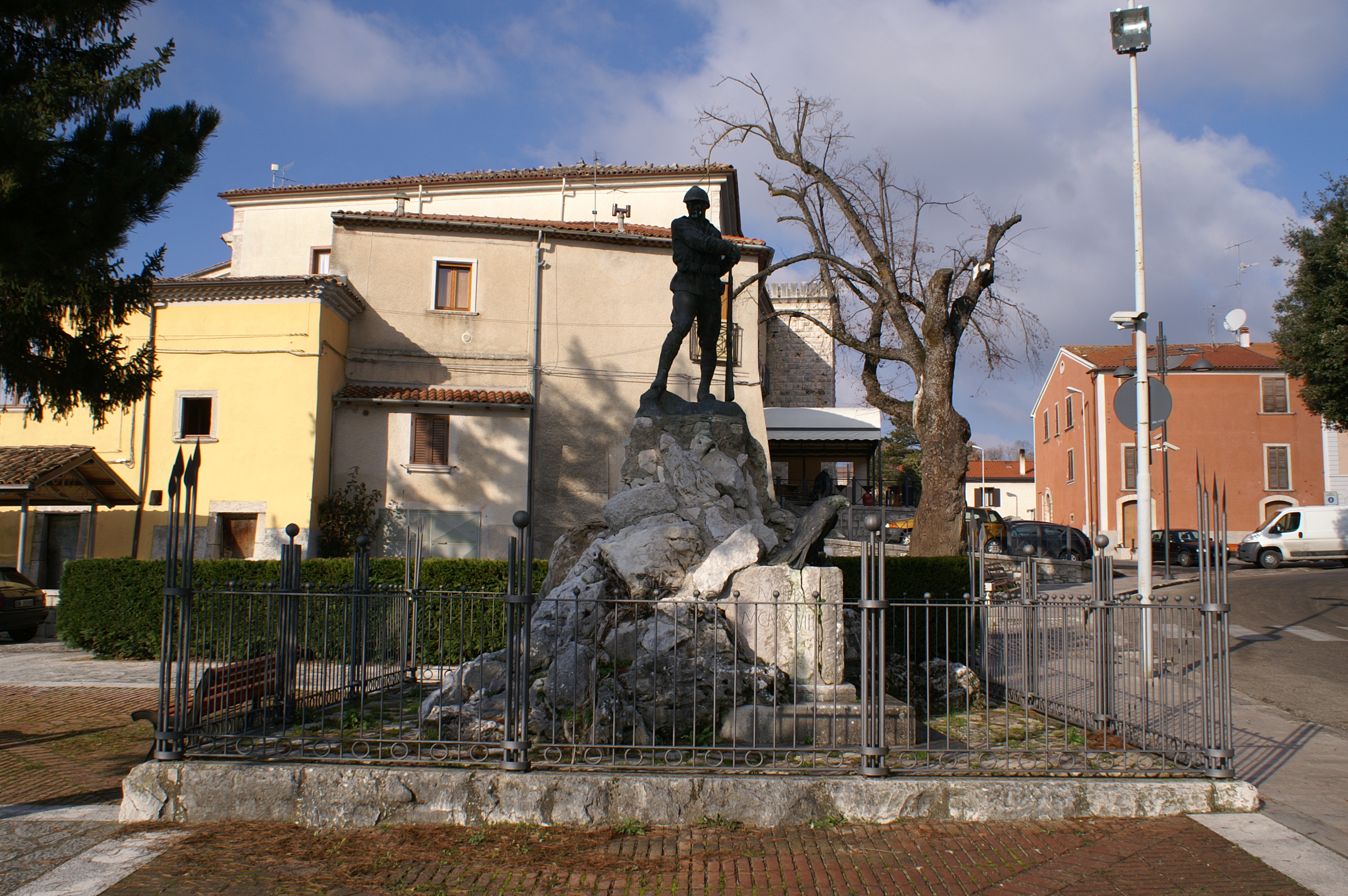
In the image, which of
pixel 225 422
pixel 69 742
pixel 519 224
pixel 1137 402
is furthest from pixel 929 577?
pixel 225 422

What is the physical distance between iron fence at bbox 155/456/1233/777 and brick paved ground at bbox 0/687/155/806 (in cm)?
102

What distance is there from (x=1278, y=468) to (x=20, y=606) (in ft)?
126

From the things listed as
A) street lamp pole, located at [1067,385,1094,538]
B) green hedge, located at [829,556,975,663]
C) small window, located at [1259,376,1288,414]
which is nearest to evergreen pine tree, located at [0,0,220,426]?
green hedge, located at [829,556,975,663]

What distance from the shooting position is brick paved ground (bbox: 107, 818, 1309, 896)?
447cm

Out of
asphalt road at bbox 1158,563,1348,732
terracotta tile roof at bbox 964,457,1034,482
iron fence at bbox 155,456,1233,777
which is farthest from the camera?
terracotta tile roof at bbox 964,457,1034,482

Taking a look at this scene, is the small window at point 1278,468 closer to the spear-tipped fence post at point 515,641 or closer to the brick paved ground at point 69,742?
the spear-tipped fence post at point 515,641

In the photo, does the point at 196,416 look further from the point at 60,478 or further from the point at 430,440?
the point at 430,440

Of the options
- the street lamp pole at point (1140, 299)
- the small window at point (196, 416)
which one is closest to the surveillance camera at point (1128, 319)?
the street lamp pole at point (1140, 299)

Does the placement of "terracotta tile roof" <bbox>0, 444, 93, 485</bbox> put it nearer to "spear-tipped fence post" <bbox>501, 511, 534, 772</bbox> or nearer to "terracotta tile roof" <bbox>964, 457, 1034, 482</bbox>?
"spear-tipped fence post" <bbox>501, 511, 534, 772</bbox>

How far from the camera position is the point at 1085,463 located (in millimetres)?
35531

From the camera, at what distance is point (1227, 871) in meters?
4.63

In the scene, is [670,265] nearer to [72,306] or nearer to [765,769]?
[72,306]

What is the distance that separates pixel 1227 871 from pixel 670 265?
19.9m

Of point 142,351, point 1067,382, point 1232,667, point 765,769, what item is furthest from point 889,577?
point 1067,382
